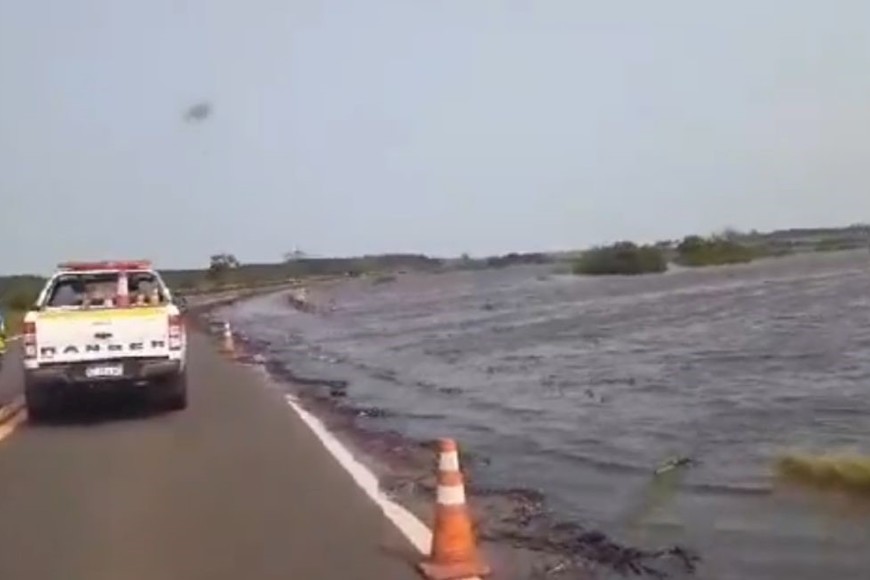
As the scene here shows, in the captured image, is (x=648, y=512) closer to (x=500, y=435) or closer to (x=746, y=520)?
(x=746, y=520)

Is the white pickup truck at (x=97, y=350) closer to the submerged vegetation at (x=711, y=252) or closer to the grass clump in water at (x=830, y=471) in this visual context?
the grass clump in water at (x=830, y=471)

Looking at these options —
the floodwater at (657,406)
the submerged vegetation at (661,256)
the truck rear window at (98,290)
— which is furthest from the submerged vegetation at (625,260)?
the truck rear window at (98,290)

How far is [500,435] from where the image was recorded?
764 inches

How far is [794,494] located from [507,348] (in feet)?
87.4

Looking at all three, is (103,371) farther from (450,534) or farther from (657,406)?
(450,534)

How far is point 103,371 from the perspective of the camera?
1752cm

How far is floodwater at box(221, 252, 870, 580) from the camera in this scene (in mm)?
11711

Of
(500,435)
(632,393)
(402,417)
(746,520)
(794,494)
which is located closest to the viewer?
(746,520)

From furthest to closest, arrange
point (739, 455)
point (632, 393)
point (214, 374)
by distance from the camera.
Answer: point (214, 374), point (632, 393), point (739, 455)

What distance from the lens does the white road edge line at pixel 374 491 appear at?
942 cm

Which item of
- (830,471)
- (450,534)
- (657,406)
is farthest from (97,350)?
(450,534)

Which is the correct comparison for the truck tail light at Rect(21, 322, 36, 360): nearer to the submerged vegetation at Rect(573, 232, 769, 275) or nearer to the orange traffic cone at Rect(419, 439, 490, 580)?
the orange traffic cone at Rect(419, 439, 490, 580)

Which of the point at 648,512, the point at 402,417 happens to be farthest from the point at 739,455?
the point at 402,417

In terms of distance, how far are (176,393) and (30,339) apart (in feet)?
7.11
